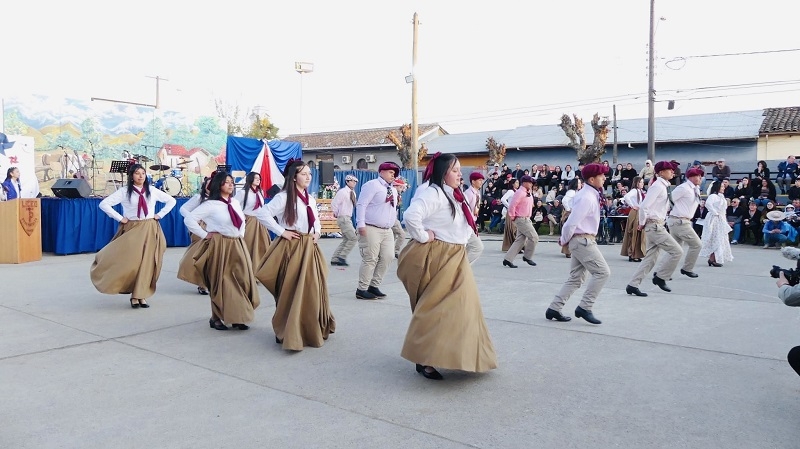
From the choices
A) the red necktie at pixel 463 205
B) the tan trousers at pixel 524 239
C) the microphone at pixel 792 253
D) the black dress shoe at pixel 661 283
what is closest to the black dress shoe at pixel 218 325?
the red necktie at pixel 463 205

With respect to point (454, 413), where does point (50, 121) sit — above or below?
above

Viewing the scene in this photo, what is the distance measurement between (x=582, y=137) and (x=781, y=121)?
8.95m

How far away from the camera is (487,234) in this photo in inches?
851

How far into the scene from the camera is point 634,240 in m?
13.3

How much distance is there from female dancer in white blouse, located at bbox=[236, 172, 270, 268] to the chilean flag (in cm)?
1140

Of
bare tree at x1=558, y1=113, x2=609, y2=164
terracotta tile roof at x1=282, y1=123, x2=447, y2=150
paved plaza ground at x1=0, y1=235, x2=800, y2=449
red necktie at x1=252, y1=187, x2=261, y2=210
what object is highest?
terracotta tile roof at x1=282, y1=123, x2=447, y2=150

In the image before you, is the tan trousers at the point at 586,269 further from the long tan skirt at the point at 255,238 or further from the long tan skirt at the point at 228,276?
the long tan skirt at the point at 255,238

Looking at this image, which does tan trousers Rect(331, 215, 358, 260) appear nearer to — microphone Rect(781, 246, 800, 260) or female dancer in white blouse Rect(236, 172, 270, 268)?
female dancer in white blouse Rect(236, 172, 270, 268)

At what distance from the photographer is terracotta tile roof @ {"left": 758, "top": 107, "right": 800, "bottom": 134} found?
93.5 ft

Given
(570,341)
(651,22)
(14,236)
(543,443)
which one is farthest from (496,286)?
(651,22)

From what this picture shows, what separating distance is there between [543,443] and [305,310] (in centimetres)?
284

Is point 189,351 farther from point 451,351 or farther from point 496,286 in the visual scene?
point 496,286

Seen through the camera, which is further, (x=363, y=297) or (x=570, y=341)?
(x=363, y=297)

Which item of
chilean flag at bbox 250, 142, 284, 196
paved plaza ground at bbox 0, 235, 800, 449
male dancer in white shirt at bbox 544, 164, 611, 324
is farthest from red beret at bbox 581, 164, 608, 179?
chilean flag at bbox 250, 142, 284, 196
